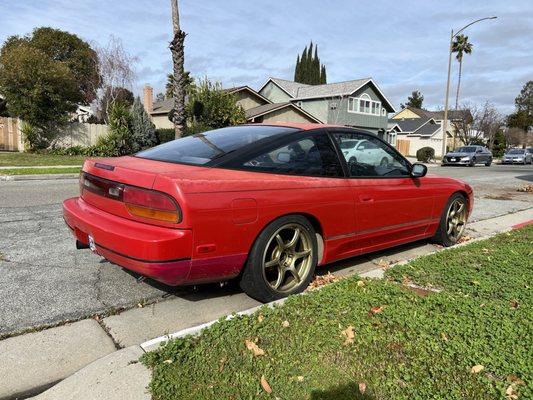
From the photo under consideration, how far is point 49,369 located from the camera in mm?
2664

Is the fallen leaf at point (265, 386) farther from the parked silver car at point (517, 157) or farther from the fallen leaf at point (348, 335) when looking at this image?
the parked silver car at point (517, 157)

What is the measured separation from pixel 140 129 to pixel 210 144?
1754 cm

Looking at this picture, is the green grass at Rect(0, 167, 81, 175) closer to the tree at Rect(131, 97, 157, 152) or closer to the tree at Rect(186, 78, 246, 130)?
the tree at Rect(131, 97, 157, 152)

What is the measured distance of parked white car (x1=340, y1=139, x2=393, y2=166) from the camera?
4.39 m

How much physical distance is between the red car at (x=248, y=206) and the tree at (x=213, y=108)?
22186 mm

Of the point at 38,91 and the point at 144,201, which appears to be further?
the point at 38,91

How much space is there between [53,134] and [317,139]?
21.7 meters

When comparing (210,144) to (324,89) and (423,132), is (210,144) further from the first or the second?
(423,132)

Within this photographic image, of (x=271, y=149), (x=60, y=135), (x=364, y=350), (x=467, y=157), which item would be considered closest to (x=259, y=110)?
(x=467, y=157)

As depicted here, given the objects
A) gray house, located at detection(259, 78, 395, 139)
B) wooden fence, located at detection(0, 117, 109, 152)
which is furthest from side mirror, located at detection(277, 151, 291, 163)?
gray house, located at detection(259, 78, 395, 139)

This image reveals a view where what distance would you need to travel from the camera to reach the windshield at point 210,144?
368cm

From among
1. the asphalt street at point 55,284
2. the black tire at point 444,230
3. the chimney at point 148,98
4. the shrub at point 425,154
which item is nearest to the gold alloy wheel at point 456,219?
the black tire at point 444,230

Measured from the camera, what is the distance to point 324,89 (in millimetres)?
40719

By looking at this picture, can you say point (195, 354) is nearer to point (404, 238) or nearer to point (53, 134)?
point (404, 238)
